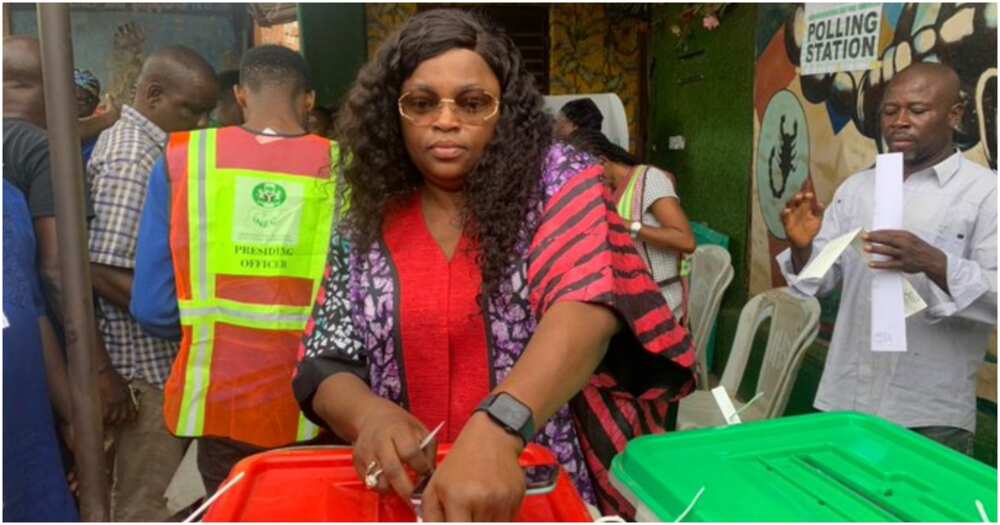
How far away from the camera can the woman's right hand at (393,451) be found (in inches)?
38.3

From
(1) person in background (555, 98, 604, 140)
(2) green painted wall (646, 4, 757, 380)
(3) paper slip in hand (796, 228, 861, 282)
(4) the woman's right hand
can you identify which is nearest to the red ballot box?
(4) the woman's right hand

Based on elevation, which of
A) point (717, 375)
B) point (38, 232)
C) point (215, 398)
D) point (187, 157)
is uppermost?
point (187, 157)

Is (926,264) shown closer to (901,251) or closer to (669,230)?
(901,251)

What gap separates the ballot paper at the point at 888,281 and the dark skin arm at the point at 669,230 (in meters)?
1.27

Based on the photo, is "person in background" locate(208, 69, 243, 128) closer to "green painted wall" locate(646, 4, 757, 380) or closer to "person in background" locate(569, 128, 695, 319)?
"person in background" locate(569, 128, 695, 319)

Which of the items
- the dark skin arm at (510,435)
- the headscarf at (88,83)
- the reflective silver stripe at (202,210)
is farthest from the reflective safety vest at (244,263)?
the dark skin arm at (510,435)

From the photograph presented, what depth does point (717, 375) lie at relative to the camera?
5.00 meters

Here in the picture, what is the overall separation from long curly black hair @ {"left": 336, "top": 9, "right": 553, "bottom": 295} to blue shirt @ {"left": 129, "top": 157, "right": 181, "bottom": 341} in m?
0.80

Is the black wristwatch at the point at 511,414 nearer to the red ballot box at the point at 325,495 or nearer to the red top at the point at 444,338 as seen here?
the red ballot box at the point at 325,495

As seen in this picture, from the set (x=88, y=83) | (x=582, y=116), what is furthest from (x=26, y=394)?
(x=582, y=116)

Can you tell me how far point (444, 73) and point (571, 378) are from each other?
54 cm

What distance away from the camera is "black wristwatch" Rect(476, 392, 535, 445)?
98cm

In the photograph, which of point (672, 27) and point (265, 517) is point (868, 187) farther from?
point (672, 27)

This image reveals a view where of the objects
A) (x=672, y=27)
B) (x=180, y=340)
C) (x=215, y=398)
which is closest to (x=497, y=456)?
(x=215, y=398)
